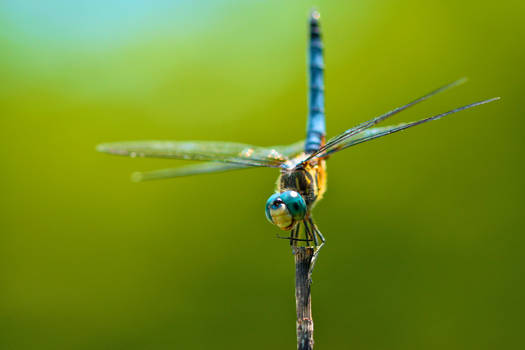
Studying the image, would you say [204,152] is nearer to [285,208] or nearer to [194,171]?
[194,171]

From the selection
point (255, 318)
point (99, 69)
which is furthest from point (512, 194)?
point (99, 69)

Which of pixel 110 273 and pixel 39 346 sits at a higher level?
pixel 110 273

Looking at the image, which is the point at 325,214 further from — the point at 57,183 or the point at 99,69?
the point at 99,69

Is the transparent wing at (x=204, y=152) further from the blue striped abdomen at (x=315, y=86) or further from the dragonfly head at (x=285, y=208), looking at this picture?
the blue striped abdomen at (x=315, y=86)

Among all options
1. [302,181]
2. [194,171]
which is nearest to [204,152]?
[194,171]

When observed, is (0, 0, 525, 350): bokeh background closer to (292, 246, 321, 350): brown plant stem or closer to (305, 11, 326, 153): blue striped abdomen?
(305, 11, 326, 153): blue striped abdomen

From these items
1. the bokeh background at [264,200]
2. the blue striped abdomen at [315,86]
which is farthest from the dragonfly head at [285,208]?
the bokeh background at [264,200]

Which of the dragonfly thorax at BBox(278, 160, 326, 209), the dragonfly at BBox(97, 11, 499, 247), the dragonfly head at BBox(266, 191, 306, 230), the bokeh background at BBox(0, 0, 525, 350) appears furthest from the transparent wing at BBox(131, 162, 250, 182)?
the bokeh background at BBox(0, 0, 525, 350)
